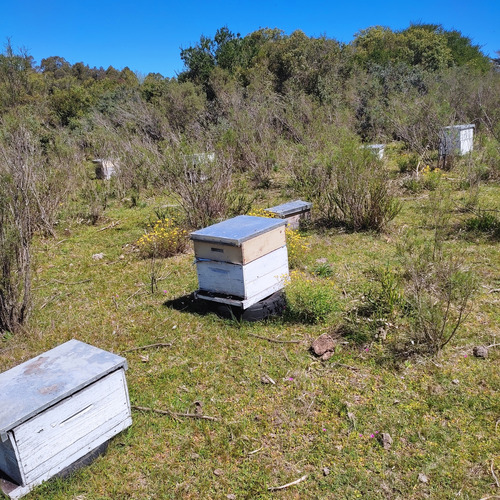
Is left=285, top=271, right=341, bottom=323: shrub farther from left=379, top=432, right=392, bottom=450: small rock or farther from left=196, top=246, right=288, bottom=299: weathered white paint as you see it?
left=379, top=432, right=392, bottom=450: small rock

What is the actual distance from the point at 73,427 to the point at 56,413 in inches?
7.0

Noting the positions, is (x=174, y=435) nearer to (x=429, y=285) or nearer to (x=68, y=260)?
(x=429, y=285)

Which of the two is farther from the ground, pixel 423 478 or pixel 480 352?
pixel 480 352

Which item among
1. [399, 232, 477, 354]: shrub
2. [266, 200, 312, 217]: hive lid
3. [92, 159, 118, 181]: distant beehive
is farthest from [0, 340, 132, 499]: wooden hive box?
[92, 159, 118, 181]: distant beehive

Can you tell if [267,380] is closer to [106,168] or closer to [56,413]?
[56,413]

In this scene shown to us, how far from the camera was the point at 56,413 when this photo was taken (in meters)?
2.49

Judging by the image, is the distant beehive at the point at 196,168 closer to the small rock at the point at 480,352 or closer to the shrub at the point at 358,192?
the shrub at the point at 358,192

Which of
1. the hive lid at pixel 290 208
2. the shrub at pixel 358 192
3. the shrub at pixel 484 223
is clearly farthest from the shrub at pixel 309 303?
the shrub at pixel 484 223

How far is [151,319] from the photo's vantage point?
467cm

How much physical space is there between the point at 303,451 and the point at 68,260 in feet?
16.6

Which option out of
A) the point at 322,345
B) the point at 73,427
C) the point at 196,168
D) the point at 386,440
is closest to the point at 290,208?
the point at 196,168

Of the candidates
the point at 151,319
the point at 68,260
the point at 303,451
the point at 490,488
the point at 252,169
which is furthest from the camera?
the point at 252,169

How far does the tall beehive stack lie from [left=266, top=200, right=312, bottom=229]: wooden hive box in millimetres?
2107

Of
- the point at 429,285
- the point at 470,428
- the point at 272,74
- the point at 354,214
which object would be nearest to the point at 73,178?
the point at 354,214
